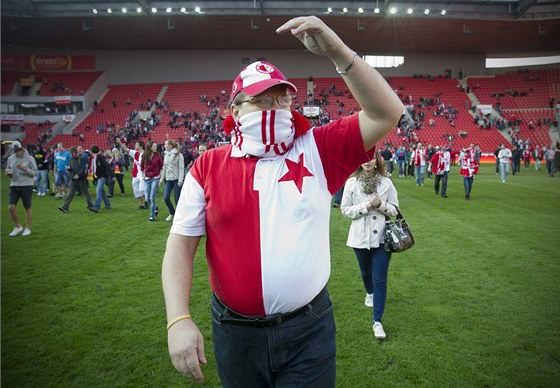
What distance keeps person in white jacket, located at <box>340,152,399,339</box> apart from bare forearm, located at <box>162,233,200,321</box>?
2.70 m

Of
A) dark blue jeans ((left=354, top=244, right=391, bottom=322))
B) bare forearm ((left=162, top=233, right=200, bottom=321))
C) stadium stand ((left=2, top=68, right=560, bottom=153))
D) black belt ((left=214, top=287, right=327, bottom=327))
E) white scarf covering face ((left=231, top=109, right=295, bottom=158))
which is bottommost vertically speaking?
dark blue jeans ((left=354, top=244, right=391, bottom=322))

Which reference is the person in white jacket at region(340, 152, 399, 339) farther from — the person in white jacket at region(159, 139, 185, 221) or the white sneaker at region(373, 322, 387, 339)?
the person in white jacket at region(159, 139, 185, 221)

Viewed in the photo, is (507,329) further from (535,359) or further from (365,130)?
(365,130)

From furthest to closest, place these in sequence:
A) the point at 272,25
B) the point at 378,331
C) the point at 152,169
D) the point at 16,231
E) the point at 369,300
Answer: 1. the point at 272,25
2. the point at 152,169
3. the point at 16,231
4. the point at 369,300
5. the point at 378,331

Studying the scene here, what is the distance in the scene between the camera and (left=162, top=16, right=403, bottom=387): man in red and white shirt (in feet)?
5.36

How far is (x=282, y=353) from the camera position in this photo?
168 cm

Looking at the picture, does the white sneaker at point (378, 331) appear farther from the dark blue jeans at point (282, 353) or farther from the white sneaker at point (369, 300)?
the dark blue jeans at point (282, 353)

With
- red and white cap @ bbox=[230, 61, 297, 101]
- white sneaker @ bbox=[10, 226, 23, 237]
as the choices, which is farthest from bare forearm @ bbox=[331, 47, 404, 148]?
white sneaker @ bbox=[10, 226, 23, 237]

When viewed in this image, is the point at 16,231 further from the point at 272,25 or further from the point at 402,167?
the point at 272,25

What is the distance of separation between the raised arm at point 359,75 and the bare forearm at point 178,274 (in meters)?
0.95

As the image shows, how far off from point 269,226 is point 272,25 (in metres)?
37.1

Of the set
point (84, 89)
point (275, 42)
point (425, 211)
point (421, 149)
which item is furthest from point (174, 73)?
point (425, 211)

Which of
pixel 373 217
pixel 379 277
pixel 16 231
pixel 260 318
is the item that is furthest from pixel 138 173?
pixel 260 318

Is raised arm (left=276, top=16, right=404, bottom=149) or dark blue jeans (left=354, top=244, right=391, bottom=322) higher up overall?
raised arm (left=276, top=16, right=404, bottom=149)
